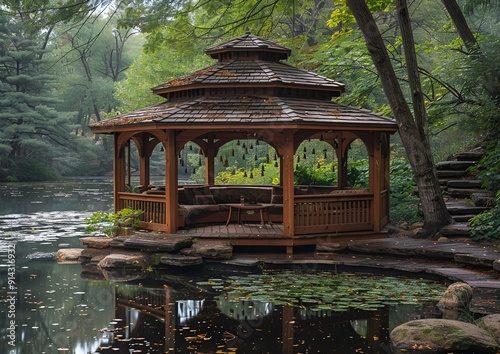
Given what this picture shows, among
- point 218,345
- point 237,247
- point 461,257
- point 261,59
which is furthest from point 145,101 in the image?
point 218,345

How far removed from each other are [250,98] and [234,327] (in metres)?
7.36

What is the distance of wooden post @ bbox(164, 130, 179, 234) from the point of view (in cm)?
1352

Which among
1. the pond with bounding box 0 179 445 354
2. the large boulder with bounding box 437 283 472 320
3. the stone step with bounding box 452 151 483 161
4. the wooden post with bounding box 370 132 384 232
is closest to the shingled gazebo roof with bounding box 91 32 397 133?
the wooden post with bounding box 370 132 384 232

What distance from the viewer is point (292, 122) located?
12703mm

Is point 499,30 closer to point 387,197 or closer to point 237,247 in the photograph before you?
point 387,197

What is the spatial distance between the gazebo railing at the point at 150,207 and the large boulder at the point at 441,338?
24.6ft

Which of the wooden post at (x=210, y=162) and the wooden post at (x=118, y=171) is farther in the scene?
the wooden post at (x=210, y=162)

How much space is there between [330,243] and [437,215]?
7.76ft

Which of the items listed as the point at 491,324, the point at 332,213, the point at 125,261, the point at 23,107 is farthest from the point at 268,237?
the point at 23,107

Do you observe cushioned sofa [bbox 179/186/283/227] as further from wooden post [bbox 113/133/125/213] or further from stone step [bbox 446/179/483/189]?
stone step [bbox 446/179/483/189]

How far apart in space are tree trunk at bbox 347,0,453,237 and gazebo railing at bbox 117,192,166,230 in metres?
5.19

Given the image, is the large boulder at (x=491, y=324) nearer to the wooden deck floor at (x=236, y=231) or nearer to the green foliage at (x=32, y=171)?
the wooden deck floor at (x=236, y=231)

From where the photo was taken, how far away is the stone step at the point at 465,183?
657 inches

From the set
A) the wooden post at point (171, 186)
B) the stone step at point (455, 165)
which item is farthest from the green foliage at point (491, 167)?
the wooden post at point (171, 186)
